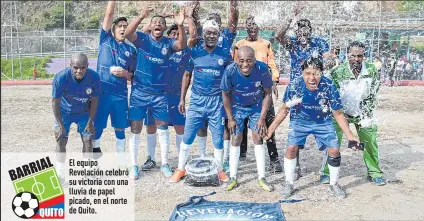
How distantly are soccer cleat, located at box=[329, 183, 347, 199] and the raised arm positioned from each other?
3177 millimetres

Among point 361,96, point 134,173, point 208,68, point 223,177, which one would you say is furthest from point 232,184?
point 361,96

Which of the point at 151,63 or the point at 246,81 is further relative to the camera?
the point at 151,63

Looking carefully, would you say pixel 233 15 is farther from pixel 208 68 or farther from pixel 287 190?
pixel 287 190

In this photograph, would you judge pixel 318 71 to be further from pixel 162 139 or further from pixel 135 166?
pixel 135 166

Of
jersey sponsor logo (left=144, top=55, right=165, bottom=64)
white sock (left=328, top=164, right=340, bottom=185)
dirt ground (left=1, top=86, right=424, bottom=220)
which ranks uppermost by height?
jersey sponsor logo (left=144, top=55, right=165, bottom=64)

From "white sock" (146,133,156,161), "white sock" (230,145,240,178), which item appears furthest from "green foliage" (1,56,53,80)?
"white sock" (230,145,240,178)

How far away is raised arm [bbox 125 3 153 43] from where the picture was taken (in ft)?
18.7

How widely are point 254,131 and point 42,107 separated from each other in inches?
325

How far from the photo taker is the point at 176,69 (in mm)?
6441

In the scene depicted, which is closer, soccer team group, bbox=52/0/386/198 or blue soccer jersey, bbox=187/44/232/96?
soccer team group, bbox=52/0/386/198

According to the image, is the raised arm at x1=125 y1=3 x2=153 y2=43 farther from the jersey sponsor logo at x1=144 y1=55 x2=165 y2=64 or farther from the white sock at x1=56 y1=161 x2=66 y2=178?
the white sock at x1=56 y1=161 x2=66 y2=178

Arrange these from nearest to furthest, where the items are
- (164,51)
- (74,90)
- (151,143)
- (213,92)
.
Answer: (74,90), (213,92), (164,51), (151,143)

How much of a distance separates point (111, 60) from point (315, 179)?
327 cm

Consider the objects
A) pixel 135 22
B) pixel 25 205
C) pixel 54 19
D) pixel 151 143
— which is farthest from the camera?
pixel 54 19
